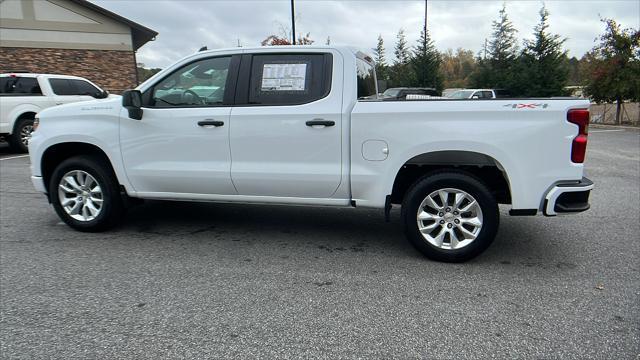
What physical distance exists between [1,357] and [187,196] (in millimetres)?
2185

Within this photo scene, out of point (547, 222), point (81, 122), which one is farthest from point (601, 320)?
point (81, 122)

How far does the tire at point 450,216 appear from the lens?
373 cm

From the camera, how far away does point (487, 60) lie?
33.1 metres

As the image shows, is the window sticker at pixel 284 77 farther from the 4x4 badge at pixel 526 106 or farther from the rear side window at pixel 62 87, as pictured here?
the rear side window at pixel 62 87

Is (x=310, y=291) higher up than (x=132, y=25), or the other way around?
(x=132, y=25)

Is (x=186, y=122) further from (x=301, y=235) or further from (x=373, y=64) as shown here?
(x=373, y=64)

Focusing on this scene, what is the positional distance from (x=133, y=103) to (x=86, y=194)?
1.24 m

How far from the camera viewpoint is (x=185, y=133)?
14.0 feet

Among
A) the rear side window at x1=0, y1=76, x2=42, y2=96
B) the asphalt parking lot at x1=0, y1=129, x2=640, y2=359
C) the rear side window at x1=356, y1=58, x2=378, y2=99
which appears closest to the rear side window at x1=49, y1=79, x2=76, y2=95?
the rear side window at x1=0, y1=76, x2=42, y2=96

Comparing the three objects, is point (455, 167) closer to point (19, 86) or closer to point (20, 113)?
point (20, 113)

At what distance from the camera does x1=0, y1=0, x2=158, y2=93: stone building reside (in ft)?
58.6

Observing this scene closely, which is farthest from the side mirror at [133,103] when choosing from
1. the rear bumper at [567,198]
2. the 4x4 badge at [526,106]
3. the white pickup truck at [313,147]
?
the rear bumper at [567,198]

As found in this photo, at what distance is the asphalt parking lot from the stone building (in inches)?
643

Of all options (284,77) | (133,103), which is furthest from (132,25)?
(284,77)
